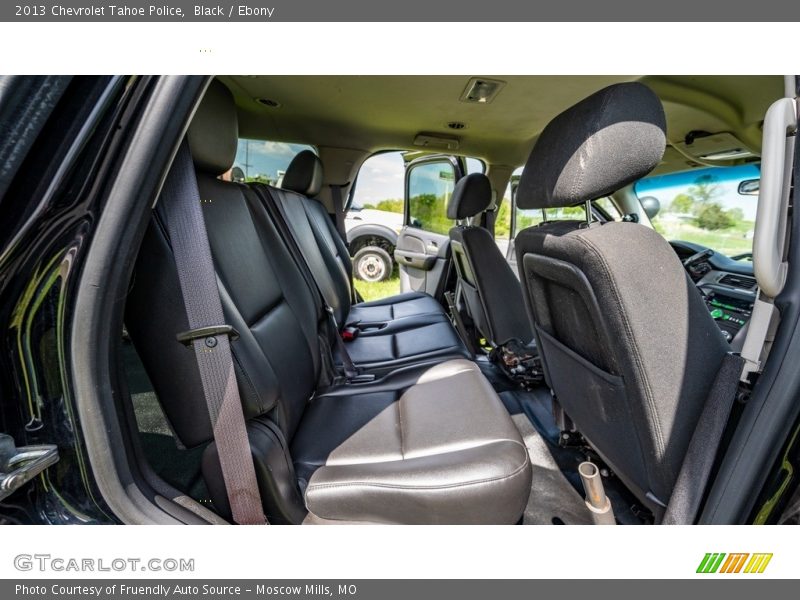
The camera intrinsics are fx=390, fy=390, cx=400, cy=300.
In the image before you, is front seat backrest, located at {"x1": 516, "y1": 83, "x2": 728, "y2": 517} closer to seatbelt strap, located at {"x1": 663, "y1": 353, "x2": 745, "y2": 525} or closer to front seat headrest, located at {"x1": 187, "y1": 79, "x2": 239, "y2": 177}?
seatbelt strap, located at {"x1": 663, "y1": 353, "x2": 745, "y2": 525}

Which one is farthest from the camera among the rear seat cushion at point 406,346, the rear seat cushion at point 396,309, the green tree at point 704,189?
the rear seat cushion at point 396,309

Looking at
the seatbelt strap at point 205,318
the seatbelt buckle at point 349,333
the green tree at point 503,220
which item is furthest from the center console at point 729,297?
the seatbelt strap at point 205,318

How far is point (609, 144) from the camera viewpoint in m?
0.78

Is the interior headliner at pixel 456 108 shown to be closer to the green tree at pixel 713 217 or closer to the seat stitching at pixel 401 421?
the green tree at pixel 713 217

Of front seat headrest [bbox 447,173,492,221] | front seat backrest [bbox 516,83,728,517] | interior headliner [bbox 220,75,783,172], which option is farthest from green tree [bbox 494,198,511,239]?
front seat backrest [bbox 516,83,728,517]

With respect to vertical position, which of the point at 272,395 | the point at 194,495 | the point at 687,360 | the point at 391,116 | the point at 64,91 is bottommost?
the point at 194,495

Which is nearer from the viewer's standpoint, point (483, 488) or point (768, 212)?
point (768, 212)

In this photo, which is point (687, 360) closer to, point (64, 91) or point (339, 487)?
point (339, 487)

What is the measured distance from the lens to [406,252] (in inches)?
140

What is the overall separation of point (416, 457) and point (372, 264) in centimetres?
375

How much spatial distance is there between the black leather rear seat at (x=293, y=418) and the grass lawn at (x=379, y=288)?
2.97m

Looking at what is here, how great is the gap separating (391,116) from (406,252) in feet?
4.72

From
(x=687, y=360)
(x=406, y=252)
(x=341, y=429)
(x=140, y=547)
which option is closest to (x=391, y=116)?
(x=406, y=252)

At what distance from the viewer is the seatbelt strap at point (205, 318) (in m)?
0.69
